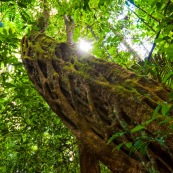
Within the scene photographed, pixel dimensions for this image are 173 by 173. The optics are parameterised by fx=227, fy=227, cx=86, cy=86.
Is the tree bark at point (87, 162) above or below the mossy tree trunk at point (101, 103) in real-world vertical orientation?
below

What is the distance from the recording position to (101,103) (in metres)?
2.27

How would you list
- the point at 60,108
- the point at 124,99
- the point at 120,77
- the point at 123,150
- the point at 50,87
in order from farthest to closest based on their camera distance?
the point at 50,87, the point at 60,108, the point at 120,77, the point at 124,99, the point at 123,150

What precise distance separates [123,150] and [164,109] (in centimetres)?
109

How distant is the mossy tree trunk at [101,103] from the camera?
1.67 m

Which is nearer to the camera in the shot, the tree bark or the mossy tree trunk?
the mossy tree trunk

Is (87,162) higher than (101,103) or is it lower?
lower

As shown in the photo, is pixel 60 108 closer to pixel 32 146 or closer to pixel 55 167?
pixel 55 167

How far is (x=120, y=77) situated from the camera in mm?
2305

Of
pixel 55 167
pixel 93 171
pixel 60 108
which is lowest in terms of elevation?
pixel 55 167

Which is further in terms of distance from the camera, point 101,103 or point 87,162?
point 87,162

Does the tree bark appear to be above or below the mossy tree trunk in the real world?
below

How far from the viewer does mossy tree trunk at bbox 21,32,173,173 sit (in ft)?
5.46

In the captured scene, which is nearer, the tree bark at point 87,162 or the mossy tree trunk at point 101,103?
the mossy tree trunk at point 101,103

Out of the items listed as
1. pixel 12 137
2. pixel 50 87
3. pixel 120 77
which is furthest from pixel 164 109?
pixel 12 137
